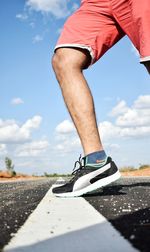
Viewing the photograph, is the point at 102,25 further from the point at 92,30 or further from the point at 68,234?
the point at 68,234

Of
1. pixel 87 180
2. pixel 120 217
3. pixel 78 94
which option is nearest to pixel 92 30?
pixel 78 94

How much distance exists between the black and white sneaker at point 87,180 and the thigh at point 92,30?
3.08 ft

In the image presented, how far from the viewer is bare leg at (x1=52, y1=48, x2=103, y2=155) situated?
11.6ft

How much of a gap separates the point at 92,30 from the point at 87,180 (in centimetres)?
127

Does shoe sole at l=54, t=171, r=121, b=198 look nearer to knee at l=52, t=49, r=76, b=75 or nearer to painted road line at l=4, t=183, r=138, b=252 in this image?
painted road line at l=4, t=183, r=138, b=252

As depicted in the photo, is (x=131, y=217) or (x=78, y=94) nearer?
(x=131, y=217)

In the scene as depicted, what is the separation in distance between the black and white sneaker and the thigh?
940 millimetres

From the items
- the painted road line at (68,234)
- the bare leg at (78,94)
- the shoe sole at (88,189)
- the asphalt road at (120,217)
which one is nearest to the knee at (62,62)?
the bare leg at (78,94)

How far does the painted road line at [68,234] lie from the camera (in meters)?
1.47

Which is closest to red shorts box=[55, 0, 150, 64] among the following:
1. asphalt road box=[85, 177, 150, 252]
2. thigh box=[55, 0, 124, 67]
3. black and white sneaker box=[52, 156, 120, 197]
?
thigh box=[55, 0, 124, 67]

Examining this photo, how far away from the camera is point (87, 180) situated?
3.42m

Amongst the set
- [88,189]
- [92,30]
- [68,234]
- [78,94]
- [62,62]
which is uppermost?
[92,30]

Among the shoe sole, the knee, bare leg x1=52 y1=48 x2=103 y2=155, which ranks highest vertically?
the knee

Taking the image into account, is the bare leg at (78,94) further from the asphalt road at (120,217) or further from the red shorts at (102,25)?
the asphalt road at (120,217)
